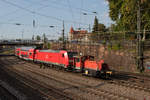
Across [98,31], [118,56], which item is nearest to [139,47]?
[118,56]

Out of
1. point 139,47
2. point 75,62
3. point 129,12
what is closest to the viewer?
point 75,62

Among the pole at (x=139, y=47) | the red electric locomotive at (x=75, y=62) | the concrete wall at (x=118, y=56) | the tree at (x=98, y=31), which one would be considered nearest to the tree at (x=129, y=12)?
the pole at (x=139, y=47)

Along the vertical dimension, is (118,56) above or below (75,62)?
above

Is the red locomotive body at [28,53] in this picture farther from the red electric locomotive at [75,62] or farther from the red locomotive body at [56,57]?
the red electric locomotive at [75,62]

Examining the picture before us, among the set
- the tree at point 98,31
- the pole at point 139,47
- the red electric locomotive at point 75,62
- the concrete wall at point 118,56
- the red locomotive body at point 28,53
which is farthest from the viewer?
the tree at point 98,31

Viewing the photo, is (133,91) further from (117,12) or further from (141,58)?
(117,12)

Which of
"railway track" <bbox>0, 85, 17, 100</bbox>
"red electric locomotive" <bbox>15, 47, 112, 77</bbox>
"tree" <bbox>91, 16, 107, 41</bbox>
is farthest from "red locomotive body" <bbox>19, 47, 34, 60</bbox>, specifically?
"railway track" <bbox>0, 85, 17, 100</bbox>

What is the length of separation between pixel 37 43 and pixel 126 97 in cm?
5219

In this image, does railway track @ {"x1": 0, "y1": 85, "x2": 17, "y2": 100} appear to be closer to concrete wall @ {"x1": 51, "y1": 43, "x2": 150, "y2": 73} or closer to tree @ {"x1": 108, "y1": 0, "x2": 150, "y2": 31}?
concrete wall @ {"x1": 51, "y1": 43, "x2": 150, "y2": 73}

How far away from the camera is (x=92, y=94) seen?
12.1 m

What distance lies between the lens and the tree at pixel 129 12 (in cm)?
2838

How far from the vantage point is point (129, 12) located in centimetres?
3038

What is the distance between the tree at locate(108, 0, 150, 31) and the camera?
93.1 feet

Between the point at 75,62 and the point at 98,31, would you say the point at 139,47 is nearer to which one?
the point at 75,62
